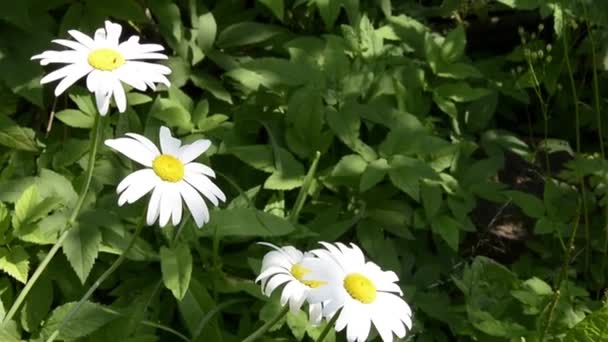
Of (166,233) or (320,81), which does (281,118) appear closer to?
(320,81)

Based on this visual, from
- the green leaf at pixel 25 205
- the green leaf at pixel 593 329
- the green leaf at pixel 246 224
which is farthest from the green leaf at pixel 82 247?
the green leaf at pixel 593 329

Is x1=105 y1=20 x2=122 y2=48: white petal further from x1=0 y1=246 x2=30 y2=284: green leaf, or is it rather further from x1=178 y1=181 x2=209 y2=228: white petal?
x1=0 y1=246 x2=30 y2=284: green leaf

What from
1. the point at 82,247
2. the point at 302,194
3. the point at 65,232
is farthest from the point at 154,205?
the point at 302,194

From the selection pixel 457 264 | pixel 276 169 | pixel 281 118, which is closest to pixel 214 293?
pixel 276 169

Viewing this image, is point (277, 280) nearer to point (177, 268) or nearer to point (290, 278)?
→ point (290, 278)

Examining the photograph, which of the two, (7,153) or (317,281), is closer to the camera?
(317,281)
